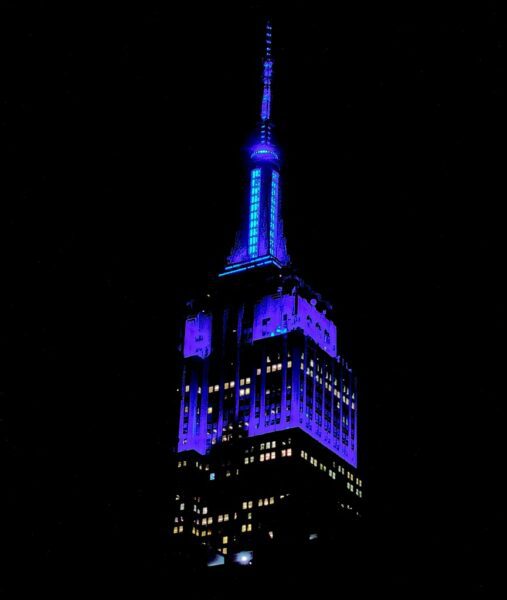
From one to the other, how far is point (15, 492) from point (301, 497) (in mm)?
143012

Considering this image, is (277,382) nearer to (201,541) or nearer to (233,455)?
(233,455)

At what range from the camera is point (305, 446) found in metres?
192

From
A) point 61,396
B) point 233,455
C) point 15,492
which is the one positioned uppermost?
point 233,455

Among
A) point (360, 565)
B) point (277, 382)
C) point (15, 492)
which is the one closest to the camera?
point (15, 492)

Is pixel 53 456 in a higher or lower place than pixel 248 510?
lower

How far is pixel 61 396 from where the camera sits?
2095 inches

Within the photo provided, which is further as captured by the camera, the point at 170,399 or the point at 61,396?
the point at 170,399

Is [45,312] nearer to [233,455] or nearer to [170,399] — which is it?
[170,399]

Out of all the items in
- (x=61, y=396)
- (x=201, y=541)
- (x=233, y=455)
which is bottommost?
(x=61, y=396)

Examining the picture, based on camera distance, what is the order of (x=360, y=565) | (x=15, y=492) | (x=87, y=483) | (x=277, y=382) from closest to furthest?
(x=15, y=492) < (x=87, y=483) < (x=360, y=565) < (x=277, y=382)

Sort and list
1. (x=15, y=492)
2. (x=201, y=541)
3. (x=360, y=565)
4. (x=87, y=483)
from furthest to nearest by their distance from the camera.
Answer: (x=201, y=541) → (x=360, y=565) → (x=87, y=483) → (x=15, y=492)

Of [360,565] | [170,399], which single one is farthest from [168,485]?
[360,565]

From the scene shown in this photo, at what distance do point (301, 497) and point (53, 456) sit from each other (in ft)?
463

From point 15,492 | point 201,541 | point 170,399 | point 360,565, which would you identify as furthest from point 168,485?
point 201,541
